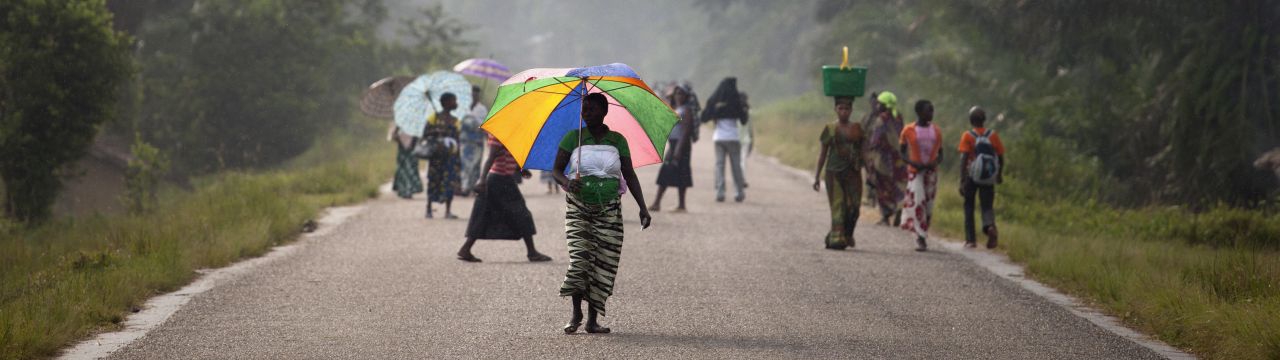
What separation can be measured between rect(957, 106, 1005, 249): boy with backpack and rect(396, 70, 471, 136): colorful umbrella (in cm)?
550

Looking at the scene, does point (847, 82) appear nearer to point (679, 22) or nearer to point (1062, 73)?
point (1062, 73)

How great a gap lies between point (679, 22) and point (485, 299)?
339 ft

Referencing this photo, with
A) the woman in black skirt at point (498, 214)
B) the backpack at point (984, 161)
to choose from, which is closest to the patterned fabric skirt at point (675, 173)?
the backpack at point (984, 161)

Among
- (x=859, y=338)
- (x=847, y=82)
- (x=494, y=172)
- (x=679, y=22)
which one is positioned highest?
(x=679, y=22)

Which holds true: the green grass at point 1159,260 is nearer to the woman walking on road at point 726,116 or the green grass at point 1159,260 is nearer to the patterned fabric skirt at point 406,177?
the woman walking on road at point 726,116

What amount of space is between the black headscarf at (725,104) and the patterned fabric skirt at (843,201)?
16.1ft

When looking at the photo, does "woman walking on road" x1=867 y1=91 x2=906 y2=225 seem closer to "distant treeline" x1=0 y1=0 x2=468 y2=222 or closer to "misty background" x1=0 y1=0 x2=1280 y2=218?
"misty background" x1=0 y1=0 x2=1280 y2=218

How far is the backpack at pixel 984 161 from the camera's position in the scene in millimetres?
12242

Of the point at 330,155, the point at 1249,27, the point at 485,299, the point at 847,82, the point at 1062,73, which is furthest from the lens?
the point at 330,155

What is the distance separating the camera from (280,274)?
399 inches

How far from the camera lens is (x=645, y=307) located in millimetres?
8617

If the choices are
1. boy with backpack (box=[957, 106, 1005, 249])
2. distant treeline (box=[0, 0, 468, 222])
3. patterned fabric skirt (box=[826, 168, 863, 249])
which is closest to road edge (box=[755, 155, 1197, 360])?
boy with backpack (box=[957, 106, 1005, 249])

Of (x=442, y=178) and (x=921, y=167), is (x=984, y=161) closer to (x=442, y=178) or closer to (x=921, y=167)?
(x=921, y=167)

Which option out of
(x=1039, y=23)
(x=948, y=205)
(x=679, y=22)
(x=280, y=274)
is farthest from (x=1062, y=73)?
(x=679, y=22)
